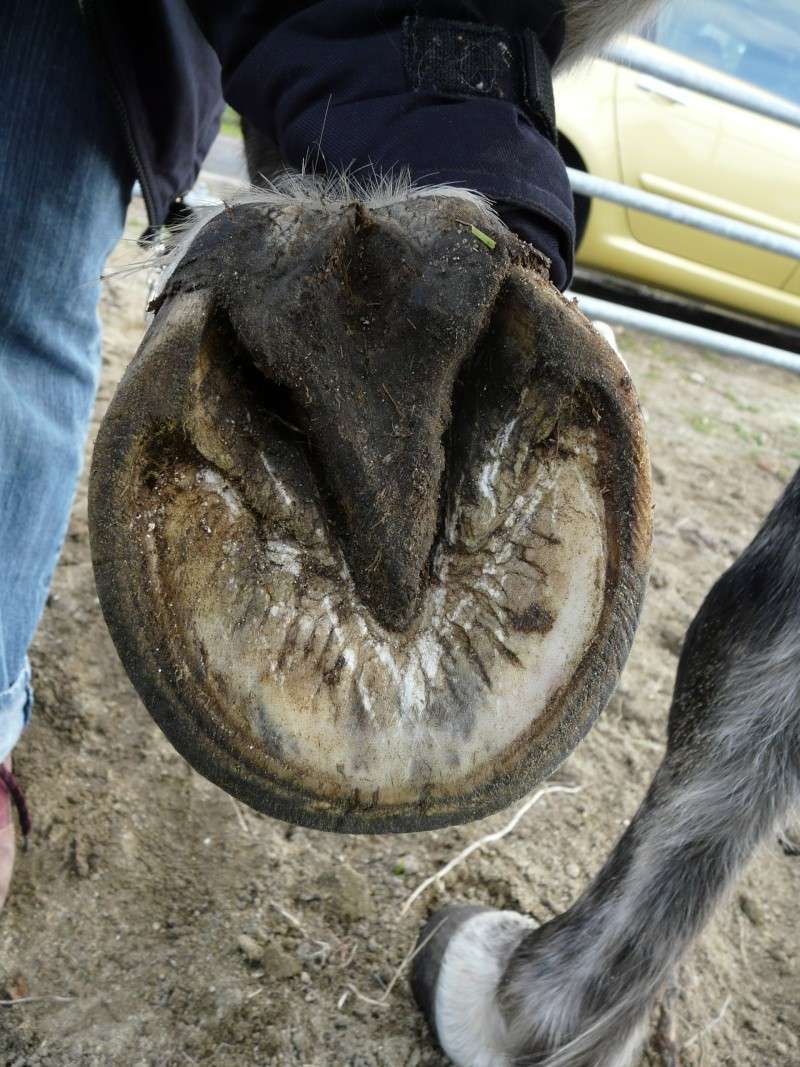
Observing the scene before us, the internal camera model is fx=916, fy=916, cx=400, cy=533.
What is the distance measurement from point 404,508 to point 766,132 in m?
4.56

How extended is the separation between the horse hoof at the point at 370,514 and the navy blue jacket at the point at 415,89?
Result: 0.43 feet

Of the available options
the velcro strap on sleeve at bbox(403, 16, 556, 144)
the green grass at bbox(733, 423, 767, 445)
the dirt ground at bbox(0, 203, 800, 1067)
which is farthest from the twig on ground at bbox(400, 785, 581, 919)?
the green grass at bbox(733, 423, 767, 445)

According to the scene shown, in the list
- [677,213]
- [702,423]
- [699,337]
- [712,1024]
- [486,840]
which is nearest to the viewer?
[712,1024]

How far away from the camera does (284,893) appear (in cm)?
159

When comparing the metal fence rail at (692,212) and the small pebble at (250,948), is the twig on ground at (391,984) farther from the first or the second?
the metal fence rail at (692,212)

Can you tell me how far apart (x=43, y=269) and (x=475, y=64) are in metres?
0.77

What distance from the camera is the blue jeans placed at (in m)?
1.29

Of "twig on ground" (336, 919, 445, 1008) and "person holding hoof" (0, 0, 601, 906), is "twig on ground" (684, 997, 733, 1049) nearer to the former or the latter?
"twig on ground" (336, 919, 445, 1008)

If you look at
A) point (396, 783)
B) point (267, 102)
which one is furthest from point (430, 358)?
point (267, 102)

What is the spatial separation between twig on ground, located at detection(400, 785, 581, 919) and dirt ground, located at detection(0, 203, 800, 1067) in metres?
0.02

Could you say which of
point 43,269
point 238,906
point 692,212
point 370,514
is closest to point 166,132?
point 43,269

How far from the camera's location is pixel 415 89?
3.16 feet

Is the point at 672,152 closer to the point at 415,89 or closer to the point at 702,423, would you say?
the point at 702,423

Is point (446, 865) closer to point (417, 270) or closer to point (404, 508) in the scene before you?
point (404, 508)
